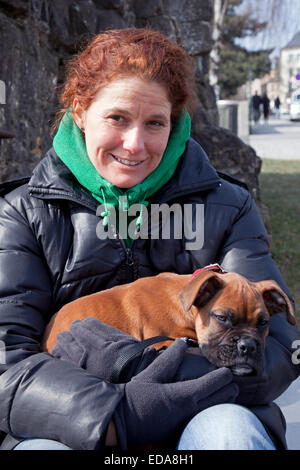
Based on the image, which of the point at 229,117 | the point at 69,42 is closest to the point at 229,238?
the point at 69,42

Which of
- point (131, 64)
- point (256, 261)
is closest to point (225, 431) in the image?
point (256, 261)

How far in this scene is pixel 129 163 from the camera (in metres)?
2.79

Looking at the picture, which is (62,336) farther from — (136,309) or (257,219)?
(257,219)

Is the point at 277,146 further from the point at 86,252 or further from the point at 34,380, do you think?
the point at 34,380

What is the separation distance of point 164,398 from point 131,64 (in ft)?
5.22

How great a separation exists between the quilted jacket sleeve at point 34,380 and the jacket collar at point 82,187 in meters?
0.27

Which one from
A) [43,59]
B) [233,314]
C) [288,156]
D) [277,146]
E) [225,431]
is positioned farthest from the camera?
[277,146]

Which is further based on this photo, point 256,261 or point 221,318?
point 256,261

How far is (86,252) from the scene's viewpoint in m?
2.73

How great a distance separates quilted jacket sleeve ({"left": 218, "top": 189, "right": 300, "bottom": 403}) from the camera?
254 centimetres

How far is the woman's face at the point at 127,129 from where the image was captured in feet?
8.74

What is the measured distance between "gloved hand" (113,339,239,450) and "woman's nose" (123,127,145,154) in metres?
1.02

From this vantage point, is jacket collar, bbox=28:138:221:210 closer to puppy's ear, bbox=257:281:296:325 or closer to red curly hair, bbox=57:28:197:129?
red curly hair, bbox=57:28:197:129

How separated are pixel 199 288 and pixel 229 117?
55.7ft
